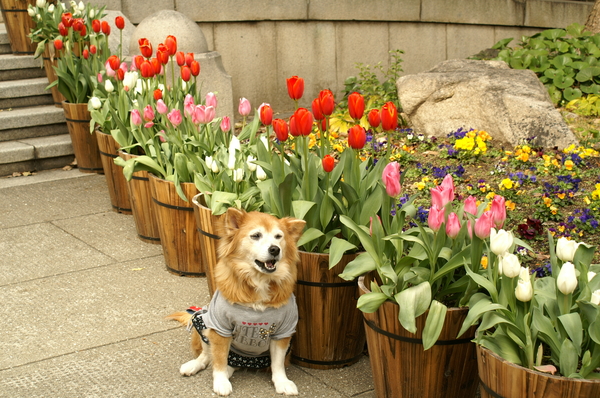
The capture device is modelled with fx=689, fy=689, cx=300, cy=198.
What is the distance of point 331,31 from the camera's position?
10328mm

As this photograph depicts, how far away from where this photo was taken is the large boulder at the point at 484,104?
6.63m

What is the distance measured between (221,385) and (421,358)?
3.36 feet

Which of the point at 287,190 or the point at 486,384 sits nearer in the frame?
the point at 486,384

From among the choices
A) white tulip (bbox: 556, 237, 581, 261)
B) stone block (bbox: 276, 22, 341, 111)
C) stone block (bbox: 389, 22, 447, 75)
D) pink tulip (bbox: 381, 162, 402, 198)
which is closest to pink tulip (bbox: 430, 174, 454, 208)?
pink tulip (bbox: 381, 162, 402, 198)

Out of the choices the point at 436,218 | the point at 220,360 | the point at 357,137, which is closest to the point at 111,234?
→ the point at 220,360

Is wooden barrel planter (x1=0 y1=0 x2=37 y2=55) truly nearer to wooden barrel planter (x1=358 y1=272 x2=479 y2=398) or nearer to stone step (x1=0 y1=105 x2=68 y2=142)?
stone step (x1=0 y1=105 x2=68 y2=142)

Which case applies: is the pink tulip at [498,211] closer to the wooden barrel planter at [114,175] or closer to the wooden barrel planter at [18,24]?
the wooden barrel planter at [114,175]

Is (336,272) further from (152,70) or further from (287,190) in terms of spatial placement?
(152,70)

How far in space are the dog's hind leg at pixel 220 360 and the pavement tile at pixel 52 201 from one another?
10.6ft

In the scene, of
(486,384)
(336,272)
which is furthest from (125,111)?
(486,384)

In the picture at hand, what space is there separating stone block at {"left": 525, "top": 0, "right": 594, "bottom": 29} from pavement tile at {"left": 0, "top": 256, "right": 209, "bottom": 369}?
9.70 metres

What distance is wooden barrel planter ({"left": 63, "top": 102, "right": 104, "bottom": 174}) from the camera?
7.02m

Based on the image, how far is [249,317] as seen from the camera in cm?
326

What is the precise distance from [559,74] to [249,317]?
21.7 ft
